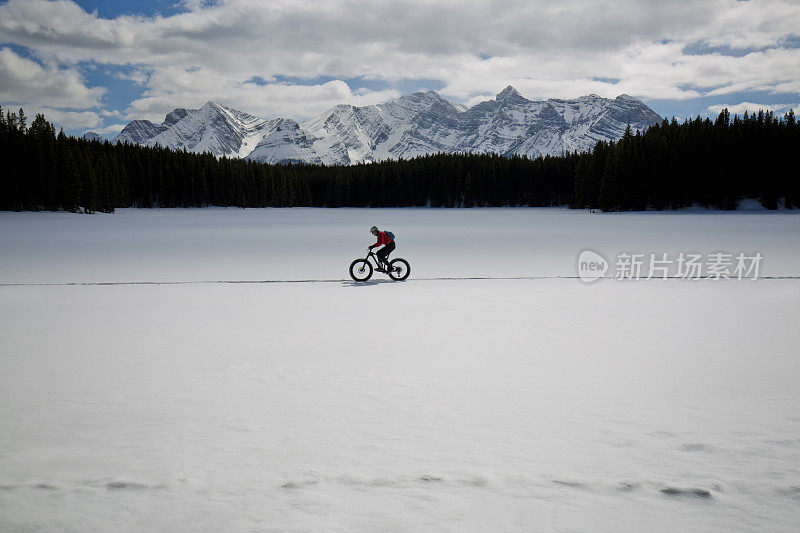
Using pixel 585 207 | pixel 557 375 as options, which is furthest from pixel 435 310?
pixel 585 207

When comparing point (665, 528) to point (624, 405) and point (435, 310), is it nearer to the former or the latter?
point (624, 405)

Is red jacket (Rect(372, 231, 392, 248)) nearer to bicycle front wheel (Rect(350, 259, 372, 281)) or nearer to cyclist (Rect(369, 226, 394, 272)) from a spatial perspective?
cyclist (Rect(369, 226, 394, 272))

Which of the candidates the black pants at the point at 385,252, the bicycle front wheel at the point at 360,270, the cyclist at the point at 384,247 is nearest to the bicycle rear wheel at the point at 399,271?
the cyclist at the point at 384,247

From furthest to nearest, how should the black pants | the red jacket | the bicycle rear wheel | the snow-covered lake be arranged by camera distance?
1. the bicycle rear wheel
2. the black pants
3. the red jacket
4. the snow-covered lake

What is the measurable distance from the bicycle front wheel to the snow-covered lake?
12.6 feet

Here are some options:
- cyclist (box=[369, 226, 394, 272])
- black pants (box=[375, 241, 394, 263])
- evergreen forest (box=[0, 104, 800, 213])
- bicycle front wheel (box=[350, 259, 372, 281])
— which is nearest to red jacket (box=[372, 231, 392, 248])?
cyclist (box=[369, 226, 394, 272])

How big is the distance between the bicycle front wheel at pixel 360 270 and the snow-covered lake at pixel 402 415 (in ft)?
12.6

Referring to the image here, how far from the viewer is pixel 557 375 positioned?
7.39m

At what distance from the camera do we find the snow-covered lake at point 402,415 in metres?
4.24

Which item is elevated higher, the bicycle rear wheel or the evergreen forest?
the evergreen forest

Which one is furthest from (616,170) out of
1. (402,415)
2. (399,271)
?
(402,415)

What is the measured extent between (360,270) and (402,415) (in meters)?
11.5

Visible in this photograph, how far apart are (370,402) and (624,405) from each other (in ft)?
9.67

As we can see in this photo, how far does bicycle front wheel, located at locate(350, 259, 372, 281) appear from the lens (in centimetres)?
1709
